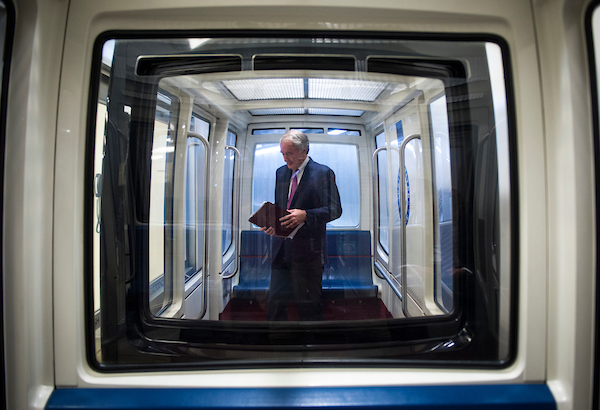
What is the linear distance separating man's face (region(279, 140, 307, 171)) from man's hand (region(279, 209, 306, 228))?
8.6 inches

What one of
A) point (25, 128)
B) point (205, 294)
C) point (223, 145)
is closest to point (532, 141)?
point (223, 145)

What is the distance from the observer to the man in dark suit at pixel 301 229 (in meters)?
1.51

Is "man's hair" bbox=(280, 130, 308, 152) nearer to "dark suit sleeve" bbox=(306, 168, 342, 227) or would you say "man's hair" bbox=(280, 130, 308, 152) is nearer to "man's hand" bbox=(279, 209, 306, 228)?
"dark suit sleeve" bbox=(306, 168, 342, 227)

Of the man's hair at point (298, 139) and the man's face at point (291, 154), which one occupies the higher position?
the man's hair at point (298, 139)

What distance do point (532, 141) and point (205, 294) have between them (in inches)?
70.8

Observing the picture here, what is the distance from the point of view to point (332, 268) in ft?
5.28

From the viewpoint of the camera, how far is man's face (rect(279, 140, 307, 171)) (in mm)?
1588

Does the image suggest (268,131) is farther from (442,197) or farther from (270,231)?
(442,197)

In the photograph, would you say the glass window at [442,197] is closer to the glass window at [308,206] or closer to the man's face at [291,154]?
the glass window at [308,206]

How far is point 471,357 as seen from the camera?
136cm

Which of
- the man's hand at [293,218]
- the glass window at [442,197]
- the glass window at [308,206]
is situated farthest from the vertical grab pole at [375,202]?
the man's hand at [293,218]

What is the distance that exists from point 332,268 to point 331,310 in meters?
0.20

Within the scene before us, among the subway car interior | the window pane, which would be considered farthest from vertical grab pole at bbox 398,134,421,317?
the window pane

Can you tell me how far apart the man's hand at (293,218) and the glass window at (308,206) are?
55mm
